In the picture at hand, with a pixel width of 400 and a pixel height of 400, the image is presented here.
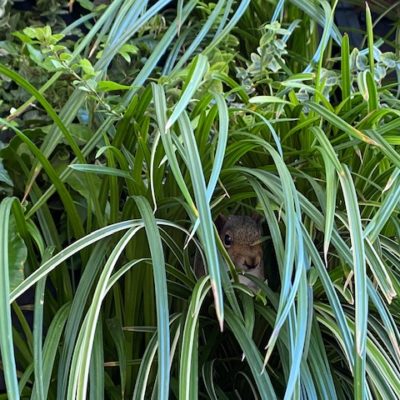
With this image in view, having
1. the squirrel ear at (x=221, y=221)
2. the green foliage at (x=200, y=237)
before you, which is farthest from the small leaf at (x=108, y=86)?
the squirrel ear at (x=221, y=221)

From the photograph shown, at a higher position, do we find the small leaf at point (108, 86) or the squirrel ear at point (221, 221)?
the small leaf at point (108, 86)

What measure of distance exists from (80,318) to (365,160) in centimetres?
52

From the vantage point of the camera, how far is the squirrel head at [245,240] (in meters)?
1.11

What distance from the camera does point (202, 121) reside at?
0.98 metres

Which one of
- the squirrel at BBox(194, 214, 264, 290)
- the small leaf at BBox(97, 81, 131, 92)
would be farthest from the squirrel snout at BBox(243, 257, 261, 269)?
the small leaf at BBox(97, 81, 131, 92)

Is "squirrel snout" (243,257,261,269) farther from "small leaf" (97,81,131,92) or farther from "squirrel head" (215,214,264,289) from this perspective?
"small leaf" (97,81,131,92)

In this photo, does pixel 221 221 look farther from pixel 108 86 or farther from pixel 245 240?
pixel 108 86

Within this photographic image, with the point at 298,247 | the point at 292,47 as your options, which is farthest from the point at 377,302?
the point at 292,47

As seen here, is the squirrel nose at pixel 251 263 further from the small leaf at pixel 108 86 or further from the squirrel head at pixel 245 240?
the small leaf at pixel 108 86

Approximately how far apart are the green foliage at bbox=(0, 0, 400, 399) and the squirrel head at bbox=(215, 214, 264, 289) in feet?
0.10

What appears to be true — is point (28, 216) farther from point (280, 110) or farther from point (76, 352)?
point (280, 110)

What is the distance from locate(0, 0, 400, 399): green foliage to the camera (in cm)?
82

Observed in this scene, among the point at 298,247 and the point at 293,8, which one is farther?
the point at 293,8

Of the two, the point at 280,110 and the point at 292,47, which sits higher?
the point at 292,47
